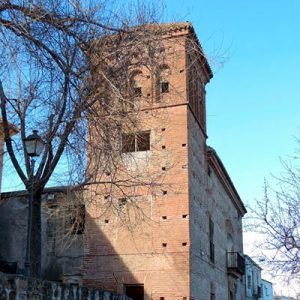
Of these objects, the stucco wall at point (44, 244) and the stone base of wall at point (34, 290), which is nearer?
the stone base of wall at point (34, 290)

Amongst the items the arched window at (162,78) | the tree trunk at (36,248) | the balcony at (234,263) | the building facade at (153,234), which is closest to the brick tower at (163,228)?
the building facade at (153,234)

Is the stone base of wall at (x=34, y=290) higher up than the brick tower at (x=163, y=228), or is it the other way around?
the brick tower at (x=163, y=228)

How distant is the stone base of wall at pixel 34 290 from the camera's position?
307 inches

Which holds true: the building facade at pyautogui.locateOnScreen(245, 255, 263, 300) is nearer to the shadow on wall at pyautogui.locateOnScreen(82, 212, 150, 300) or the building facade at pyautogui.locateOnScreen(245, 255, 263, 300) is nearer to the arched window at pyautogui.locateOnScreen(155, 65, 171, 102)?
the shadow on wall at pyautogui.locateOnScreen(82, 212, 150, 300)

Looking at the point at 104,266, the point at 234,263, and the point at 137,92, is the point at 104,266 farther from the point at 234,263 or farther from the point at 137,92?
the point at 234,263

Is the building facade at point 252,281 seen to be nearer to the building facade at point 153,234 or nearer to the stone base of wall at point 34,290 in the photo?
the building facade at point 153,234

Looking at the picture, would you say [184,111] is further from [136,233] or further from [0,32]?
[0,32]

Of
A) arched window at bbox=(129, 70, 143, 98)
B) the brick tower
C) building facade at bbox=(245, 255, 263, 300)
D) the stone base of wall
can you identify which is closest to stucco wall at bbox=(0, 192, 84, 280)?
the brick tower

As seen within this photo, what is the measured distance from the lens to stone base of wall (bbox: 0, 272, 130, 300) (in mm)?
7802

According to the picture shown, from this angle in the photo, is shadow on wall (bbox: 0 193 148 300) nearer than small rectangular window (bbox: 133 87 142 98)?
No

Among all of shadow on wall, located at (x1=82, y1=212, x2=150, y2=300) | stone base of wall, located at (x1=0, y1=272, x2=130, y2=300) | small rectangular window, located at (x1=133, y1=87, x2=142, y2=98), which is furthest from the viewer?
shadow on wall, located at (x1=82, y1=212, x2=150, y2=300)

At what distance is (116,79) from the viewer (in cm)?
998

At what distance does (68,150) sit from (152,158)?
898 centimetres

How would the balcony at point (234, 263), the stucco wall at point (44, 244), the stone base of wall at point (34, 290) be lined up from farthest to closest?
the balcony at point (234, 263) < the stucco wall at point (44, 244) < the stone base of wall at point (34, 290)
